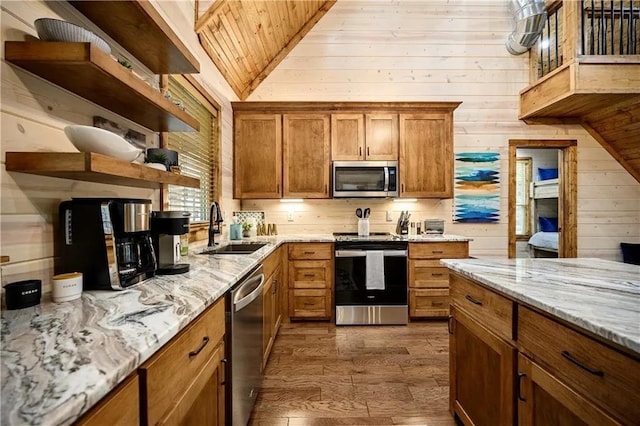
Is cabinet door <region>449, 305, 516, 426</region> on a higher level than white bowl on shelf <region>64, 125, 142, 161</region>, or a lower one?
lower

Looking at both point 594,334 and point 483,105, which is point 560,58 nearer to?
point 483,105

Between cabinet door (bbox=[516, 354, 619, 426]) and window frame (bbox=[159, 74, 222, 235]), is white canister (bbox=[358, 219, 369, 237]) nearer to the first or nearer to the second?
window frame (bbox=[159, 74, 222, 235])

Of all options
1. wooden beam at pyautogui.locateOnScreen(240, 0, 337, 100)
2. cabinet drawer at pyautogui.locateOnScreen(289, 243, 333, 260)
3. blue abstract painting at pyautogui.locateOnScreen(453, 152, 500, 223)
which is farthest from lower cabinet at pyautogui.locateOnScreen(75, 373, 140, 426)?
blue abstract painting at pyautogui.locateOnScreen(453, 152, 500, 223)

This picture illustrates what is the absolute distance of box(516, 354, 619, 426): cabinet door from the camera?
0.86 meters

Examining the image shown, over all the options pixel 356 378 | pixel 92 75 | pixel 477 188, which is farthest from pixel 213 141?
A: pixel 477 188

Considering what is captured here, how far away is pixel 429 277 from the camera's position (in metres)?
3.45

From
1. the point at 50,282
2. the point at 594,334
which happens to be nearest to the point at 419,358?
the point at 594,334

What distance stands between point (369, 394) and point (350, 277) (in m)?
1.40

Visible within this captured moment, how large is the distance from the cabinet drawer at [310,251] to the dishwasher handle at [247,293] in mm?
1435

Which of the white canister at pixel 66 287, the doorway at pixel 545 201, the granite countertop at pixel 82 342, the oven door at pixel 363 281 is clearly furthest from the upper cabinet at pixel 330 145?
the white canister at pixel 66 287

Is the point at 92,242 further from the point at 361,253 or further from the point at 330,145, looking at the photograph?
the point at 330,145

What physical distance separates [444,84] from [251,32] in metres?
2.61

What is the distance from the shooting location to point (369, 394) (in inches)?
81.7

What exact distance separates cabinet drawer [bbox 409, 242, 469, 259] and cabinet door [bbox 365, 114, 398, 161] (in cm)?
112
